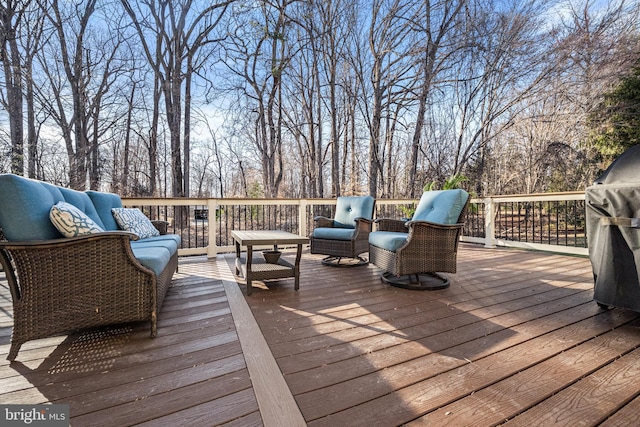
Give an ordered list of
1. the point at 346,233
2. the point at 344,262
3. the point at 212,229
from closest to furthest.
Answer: the point at 346,233 → the point at 344,262 → the point at 212,229

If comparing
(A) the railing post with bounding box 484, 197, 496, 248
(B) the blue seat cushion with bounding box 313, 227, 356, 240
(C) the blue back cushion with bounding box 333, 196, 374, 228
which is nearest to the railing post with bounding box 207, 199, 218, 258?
(B) the blue seat cushion with bounding box 313, 227, 356, 240

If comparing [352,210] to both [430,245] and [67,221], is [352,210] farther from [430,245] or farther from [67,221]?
[67,221]

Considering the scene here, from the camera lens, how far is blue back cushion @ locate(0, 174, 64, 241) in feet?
4.57

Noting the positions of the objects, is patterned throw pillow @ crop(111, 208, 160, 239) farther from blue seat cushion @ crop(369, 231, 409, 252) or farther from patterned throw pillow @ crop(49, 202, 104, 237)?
blue seat cushion @ crop(369, 231, 409, 252)

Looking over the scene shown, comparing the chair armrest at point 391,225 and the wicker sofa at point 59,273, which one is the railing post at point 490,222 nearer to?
the chair armrest at point 391,225

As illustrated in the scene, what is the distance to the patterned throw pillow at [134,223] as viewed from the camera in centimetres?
259

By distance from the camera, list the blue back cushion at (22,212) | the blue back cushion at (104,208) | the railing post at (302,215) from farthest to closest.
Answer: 1. the railing post at (302,215)
2. the blue back cushion at (104,208)
3. the blue back cushion at (22,212)

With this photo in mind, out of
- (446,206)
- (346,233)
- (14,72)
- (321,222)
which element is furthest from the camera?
(14,72)

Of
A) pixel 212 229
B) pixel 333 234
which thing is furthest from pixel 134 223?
pixel 333 234

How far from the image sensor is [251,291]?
249 cm

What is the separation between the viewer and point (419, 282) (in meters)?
2.72

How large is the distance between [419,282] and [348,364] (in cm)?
161

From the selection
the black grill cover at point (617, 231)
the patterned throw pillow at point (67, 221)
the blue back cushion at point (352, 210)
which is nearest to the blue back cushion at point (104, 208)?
the patterned throw pillow at point (67, 221)

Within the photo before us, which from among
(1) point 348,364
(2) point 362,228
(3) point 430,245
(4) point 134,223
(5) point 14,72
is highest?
(5) point 14,72
